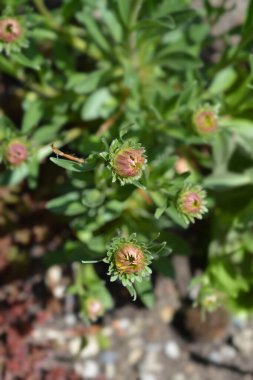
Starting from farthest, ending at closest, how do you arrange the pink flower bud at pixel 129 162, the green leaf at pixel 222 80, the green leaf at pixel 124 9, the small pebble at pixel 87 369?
the small pebble at pixel 87 369 < the green leaf at pixel 222 80 < the green leaf at pixel 124 9 < the pink flower bud at pixel 129 162

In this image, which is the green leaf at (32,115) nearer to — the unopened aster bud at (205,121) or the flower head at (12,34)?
the flower head at (12,34)

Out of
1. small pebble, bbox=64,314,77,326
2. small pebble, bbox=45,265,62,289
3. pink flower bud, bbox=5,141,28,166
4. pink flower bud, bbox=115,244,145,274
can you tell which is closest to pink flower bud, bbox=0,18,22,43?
pink flower bud, bbox=5,141,28,166

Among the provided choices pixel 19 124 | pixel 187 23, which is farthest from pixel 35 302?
pixel 187 23

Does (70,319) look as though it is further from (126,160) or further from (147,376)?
(126,160)

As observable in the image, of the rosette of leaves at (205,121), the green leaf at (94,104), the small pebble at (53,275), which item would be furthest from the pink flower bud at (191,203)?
the small pebble at (53,275)

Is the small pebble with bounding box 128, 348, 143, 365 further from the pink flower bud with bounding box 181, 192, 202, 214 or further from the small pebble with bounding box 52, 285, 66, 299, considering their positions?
the pink flower bud with bounding box 181, 192, 202, 214

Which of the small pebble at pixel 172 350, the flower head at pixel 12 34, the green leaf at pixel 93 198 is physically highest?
the flower head at pixel 12 34
